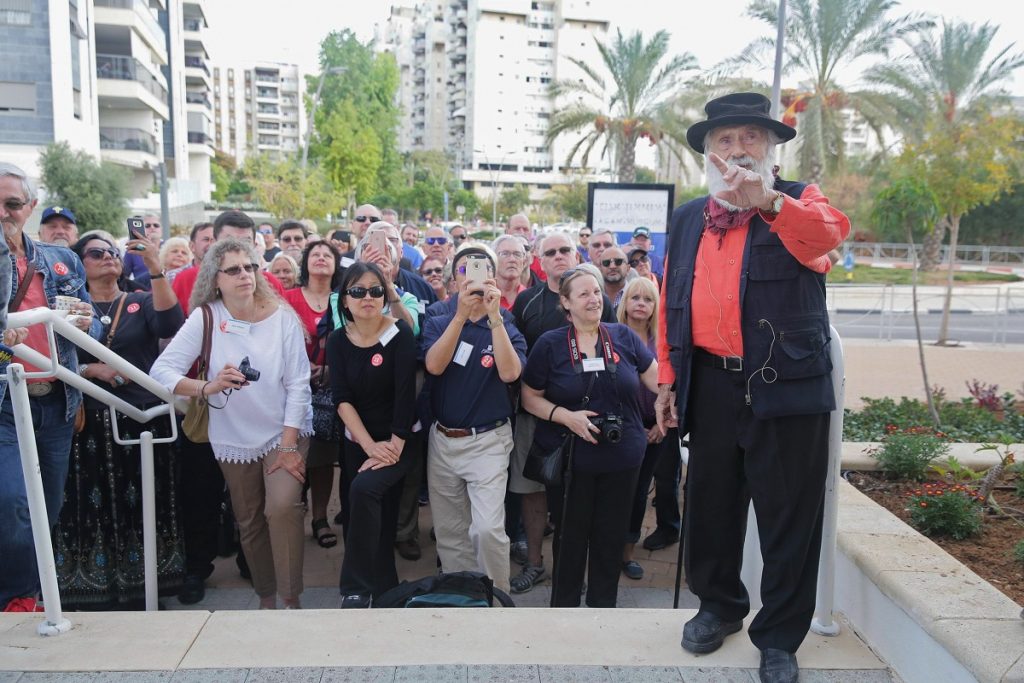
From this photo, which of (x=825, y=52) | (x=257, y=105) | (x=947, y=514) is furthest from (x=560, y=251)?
(x=257, y=105)

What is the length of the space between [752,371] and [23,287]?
3.18 meters

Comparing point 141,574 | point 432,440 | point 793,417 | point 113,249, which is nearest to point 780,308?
point 793,417

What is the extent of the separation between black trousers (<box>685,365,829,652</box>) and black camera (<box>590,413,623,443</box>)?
99 cm

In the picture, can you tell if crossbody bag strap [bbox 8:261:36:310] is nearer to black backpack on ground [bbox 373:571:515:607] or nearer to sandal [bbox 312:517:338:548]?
Result: black backpack on ground [bbox 373:571:515:607]

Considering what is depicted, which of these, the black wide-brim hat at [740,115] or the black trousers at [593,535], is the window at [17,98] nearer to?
the black trousers at [593,535]

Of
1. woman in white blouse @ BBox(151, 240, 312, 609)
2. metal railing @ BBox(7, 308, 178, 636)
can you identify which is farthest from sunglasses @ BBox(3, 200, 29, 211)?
woman in white blouse @ BBox(151, 240, 312, 609)

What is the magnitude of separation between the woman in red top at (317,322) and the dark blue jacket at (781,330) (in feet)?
10.4

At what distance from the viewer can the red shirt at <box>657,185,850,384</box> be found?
2494mm

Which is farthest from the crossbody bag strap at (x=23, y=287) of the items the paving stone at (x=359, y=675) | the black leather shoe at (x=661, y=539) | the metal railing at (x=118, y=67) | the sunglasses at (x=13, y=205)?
the metal railing at (x=118, y=67)

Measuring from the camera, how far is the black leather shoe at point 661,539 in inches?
214

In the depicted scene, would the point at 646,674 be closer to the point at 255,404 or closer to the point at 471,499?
the point at 471,499

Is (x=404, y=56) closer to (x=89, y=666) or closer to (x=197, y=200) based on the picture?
(x=197, y=200)

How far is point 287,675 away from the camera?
8.76ft

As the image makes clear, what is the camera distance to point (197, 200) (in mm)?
56156
